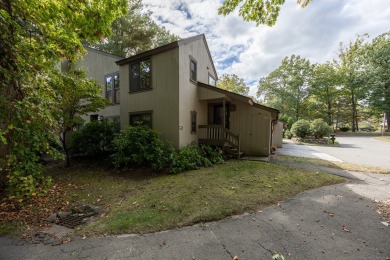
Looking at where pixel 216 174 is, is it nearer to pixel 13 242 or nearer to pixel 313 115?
pixel 13 242

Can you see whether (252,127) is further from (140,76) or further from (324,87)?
(324,87)

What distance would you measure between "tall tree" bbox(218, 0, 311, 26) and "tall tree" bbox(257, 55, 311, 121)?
32.0 meters

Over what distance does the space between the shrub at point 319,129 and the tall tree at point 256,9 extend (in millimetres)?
18280

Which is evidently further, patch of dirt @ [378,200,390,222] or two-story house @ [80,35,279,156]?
two-story house @ [80,35,279,156]

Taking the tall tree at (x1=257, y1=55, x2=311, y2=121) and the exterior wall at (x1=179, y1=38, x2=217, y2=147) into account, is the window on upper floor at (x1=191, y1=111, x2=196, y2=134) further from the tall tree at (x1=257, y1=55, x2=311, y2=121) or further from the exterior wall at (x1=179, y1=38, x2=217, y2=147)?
the tall tree at (x1=257, y1=55, x2=311, y2=121)

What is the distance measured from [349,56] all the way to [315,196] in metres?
42.1

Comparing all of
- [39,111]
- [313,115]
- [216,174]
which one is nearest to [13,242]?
[39,111]

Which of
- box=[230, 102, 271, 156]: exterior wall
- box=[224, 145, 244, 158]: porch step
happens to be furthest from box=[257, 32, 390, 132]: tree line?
box=[224, 145, 244, 158]: porch step

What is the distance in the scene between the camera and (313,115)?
34.7m

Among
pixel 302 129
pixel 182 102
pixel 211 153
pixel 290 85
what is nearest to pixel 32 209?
pixel 182 102

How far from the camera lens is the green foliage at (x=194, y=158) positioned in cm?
754

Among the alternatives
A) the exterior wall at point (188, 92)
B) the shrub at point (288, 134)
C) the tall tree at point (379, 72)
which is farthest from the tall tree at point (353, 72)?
the exterior wall at point (188, 92)

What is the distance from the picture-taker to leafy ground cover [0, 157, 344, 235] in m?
3.62

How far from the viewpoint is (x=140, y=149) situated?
7488 mm
